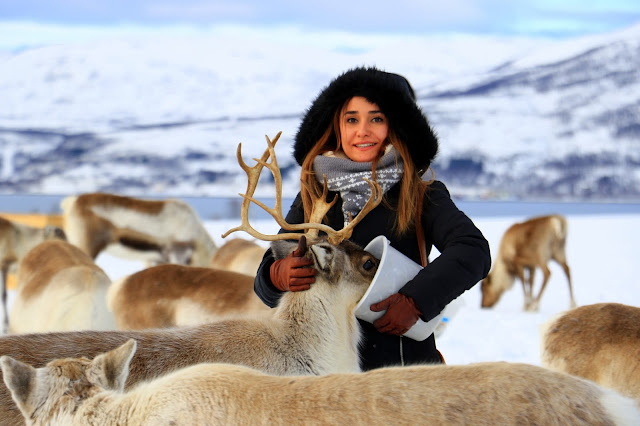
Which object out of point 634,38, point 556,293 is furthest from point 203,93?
point 556,293

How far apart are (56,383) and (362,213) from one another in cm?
132

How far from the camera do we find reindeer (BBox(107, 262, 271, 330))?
5324 millimetres

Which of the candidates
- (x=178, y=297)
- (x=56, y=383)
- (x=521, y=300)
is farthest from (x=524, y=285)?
(x=56, y=383)

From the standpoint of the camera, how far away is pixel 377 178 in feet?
9.20

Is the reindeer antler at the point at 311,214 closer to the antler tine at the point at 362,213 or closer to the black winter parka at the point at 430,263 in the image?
the antler tine at the point at 362,213

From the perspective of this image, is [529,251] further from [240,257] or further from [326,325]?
[326,325]

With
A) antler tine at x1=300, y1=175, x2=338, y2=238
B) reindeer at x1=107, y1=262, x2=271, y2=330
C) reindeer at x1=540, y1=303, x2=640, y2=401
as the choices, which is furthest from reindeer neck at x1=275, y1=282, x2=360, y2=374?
reindeer at x1=107, y1=262, x2=271, y2=330

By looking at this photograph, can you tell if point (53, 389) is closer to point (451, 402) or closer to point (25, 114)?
point (451, 402)

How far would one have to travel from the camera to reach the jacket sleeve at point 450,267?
8.02 ft

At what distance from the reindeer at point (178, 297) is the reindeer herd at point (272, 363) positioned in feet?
0.03

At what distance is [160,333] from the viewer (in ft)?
8.61

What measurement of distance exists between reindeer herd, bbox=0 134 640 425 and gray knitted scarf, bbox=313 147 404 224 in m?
0.08

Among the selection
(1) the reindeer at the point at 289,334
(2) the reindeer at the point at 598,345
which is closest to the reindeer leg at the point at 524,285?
(2) the reindeer at the point at 598,345

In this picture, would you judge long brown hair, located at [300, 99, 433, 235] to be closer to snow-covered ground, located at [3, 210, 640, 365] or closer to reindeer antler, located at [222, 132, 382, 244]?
reindeer antler, located at [222, 132, 382, 244]
